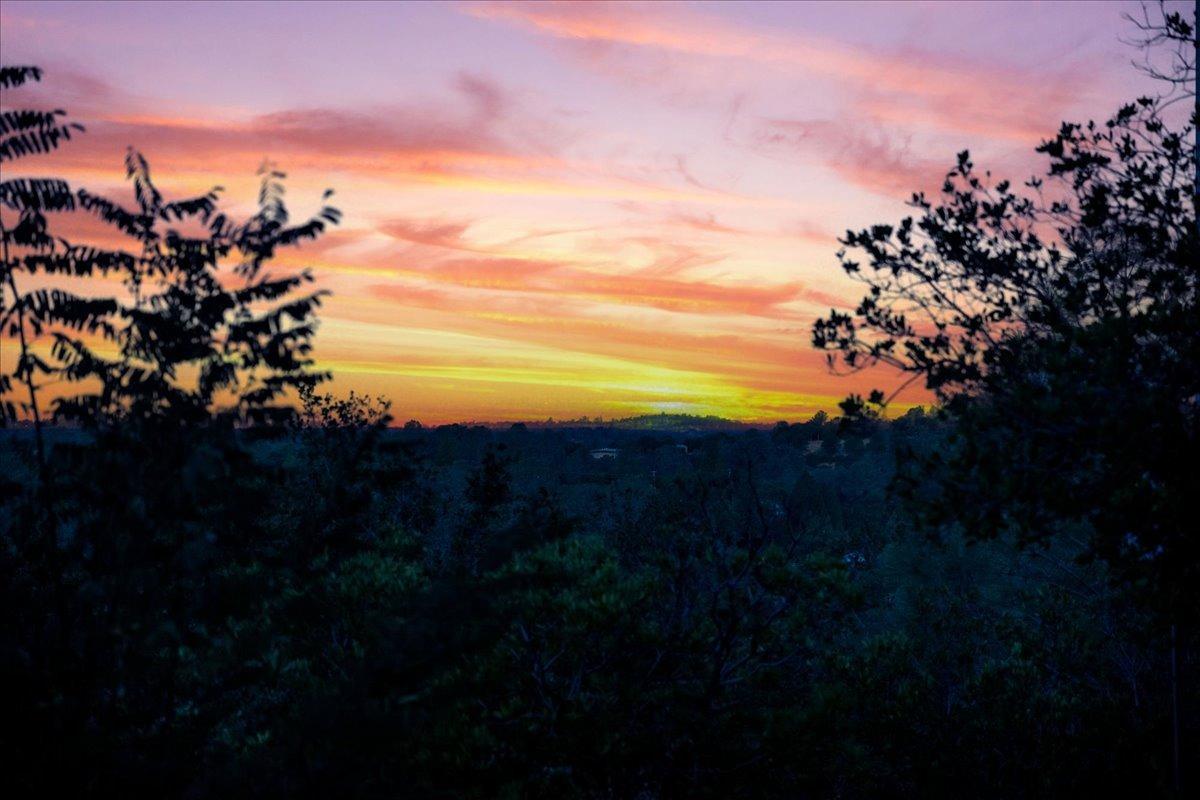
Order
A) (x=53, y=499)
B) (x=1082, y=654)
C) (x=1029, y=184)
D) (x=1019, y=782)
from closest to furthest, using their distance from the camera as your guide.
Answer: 1. (x=53, y=499)
2. (x=1029, y=184)
3. (x=1019, y=782)
4. (x=1082, y=654)

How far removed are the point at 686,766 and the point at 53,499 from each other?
23.8ft

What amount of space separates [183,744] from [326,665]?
127 inches

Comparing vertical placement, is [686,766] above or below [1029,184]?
below

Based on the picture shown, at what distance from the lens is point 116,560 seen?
30.6 ft

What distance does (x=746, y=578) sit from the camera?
12195 mm

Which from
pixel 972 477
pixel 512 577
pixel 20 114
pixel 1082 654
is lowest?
pixel 1082 654

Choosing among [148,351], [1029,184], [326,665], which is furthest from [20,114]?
[1029,184]

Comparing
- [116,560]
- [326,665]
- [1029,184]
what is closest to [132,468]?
[116,560]

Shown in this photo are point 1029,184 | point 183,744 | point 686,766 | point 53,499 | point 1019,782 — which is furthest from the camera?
point 1019,782

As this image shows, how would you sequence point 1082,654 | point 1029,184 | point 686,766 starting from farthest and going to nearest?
point 1082,654 → point 1029,184 → point 686,766

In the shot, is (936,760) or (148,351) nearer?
(148,351)

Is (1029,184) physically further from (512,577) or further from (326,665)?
(326,665)

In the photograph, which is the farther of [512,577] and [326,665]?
[326,665]

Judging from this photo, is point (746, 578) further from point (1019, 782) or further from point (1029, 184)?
point (1019, 782)
